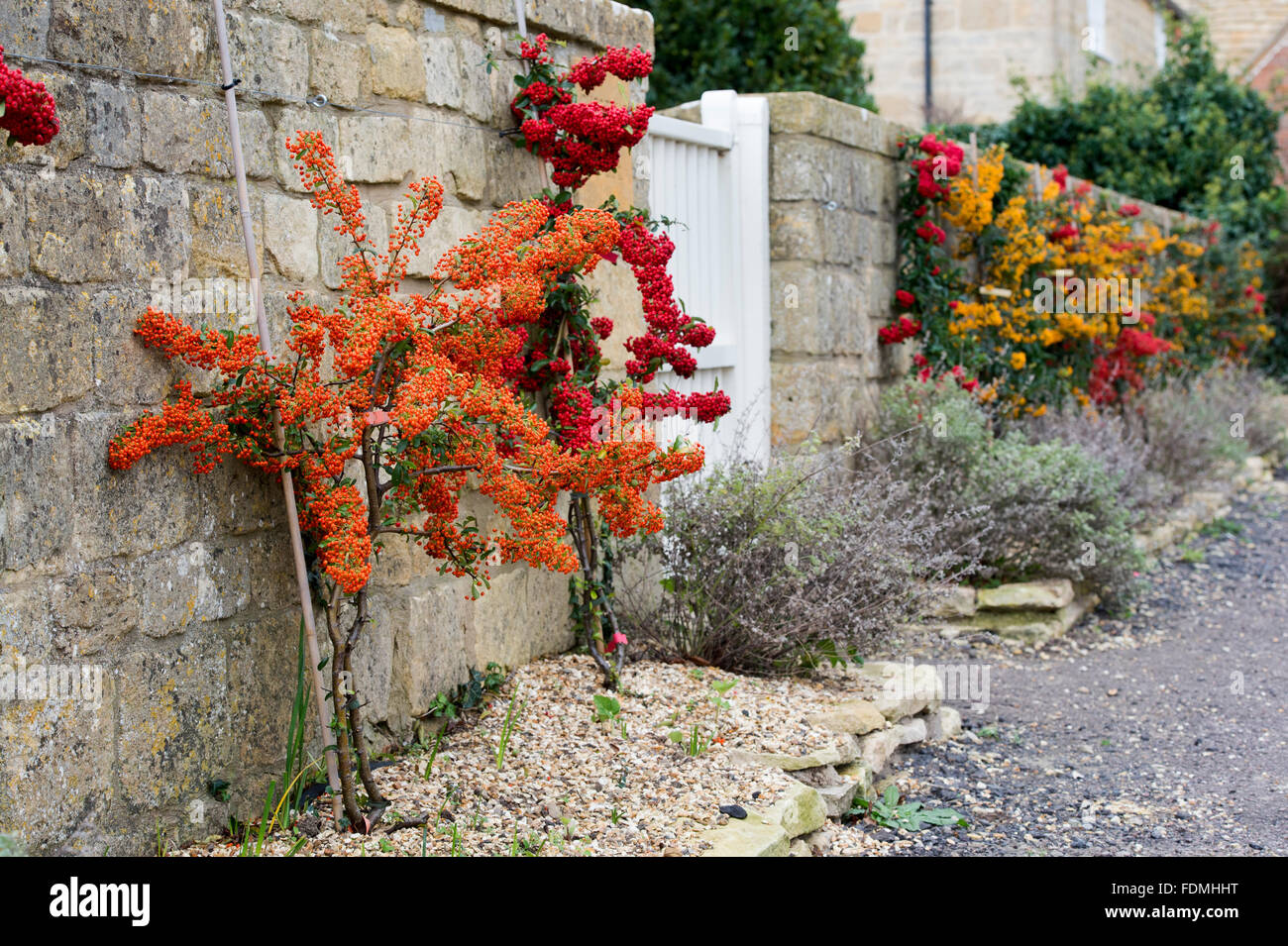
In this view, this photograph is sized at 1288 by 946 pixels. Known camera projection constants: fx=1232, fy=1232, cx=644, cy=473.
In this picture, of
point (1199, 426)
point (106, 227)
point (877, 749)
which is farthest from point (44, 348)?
point (1199, 426)

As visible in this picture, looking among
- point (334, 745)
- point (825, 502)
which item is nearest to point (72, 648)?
point (334, 745)

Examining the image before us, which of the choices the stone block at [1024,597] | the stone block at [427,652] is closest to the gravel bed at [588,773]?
the stone block at [427,652]

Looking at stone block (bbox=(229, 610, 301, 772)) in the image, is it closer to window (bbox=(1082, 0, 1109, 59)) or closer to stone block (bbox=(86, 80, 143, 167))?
stone block (bbox=(86, 80, 143, 167))

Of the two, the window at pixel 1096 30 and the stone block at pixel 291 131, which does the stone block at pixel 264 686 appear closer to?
the stone block at pixel 291 131

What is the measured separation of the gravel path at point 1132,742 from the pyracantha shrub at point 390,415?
1.35 meters

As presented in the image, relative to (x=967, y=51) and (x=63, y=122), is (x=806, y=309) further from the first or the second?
(x=967, y=51)

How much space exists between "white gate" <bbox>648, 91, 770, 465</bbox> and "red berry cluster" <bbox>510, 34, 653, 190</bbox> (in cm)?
136

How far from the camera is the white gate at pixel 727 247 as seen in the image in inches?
203

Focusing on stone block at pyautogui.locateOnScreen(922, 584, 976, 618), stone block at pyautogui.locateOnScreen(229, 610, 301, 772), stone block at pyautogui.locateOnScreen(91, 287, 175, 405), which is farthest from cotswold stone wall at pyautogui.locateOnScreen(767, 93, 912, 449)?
stone block at pyautogui.locateOnScreen(91, 287, 175, 405)

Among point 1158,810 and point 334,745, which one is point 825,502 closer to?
point 1158,810

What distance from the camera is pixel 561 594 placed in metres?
3.95

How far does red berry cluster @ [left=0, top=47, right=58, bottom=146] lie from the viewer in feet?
6.79

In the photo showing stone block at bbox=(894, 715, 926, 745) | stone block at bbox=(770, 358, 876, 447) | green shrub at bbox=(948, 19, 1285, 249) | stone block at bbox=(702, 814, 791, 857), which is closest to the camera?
stone block at bbox=(702, 814, 791, 857)
